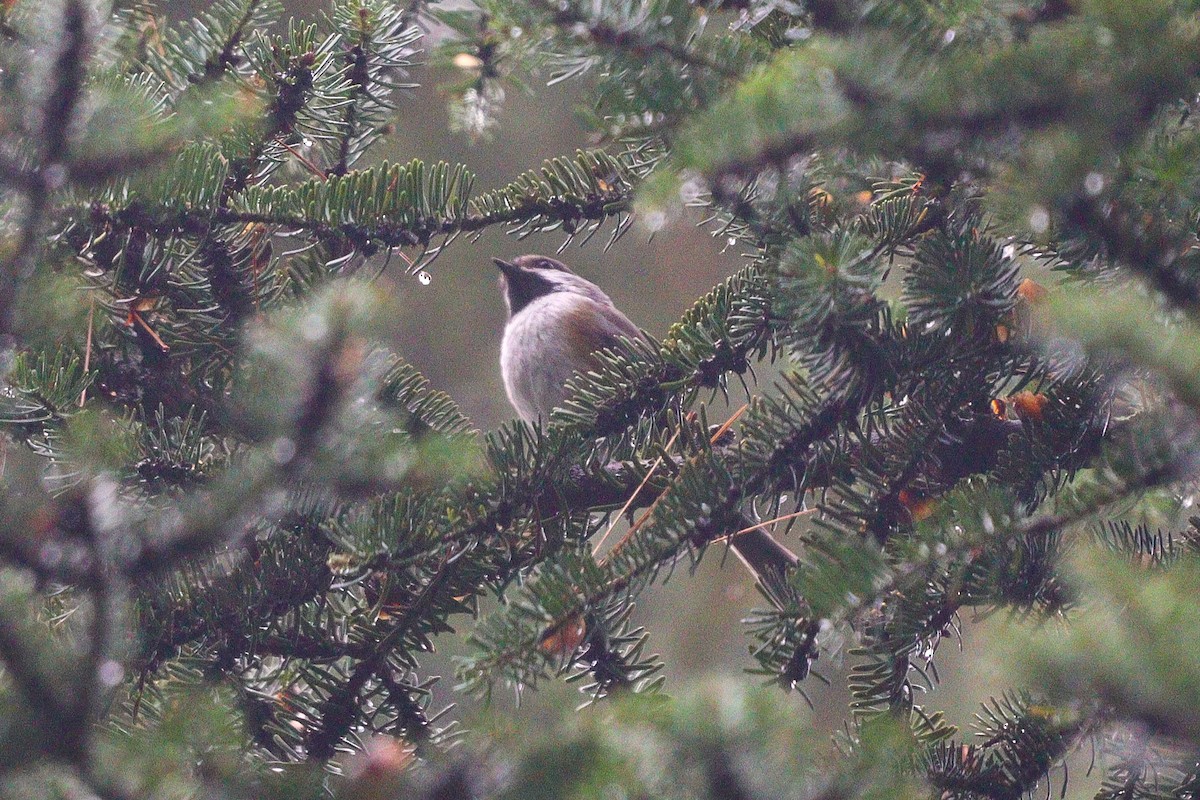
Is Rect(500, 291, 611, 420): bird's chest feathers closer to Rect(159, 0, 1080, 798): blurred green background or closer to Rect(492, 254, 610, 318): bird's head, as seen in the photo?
Rect(492, 254, 610, 318): bird's head

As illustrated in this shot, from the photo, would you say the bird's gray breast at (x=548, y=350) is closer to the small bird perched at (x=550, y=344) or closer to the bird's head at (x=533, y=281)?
the small bird perched at (x=550, y=344)

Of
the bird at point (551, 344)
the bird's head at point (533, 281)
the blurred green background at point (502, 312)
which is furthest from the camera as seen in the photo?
the blurred green background at point (502, 312)

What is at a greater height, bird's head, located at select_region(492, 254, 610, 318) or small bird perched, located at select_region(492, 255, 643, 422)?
small bird perched, located at select_region(492, 255, 643, 422)

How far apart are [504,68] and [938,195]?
0.83m

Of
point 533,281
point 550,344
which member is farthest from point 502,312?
point 550,344

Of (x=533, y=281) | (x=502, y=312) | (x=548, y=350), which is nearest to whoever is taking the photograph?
(x=548, y=350)

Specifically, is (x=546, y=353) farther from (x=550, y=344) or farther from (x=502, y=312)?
(x=502, y=312)

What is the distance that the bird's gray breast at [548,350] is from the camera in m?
3.78

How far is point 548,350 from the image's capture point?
150 inches

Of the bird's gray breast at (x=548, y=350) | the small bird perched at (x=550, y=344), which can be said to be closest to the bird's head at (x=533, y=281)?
the small bird perched at (x=550, y=344)

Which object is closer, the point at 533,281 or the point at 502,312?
the point at 533,281

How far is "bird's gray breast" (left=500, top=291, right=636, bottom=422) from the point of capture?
3.78m

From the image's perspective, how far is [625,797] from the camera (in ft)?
3.21

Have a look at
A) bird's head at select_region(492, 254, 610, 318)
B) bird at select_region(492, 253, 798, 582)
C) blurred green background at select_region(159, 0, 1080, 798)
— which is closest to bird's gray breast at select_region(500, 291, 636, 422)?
bird at select_region(492, 253, 798, 582)
